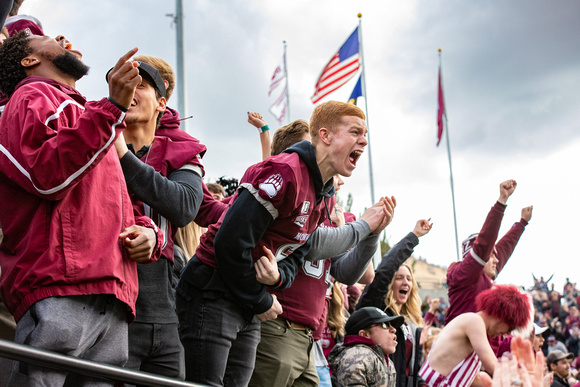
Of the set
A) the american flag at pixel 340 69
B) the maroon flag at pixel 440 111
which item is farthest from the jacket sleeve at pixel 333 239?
the maroon flag at pixel 440 111

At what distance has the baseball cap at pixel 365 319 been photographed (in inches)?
194

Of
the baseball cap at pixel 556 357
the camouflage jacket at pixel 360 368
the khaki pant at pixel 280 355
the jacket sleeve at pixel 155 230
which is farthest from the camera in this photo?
the baseball cap at pixel 556 357

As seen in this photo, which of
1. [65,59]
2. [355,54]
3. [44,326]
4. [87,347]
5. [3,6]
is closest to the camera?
[44,326]

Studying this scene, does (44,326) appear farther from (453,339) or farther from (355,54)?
(355,54)

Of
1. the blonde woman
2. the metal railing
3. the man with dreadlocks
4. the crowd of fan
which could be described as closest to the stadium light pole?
the blonde woman

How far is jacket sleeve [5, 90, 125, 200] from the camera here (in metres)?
1.99

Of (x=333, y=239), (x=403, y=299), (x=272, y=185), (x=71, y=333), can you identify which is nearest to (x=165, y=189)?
(x=272, y=185)

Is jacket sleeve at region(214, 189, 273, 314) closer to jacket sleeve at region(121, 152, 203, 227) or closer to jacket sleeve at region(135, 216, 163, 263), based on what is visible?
jacket sleeve at region(121, 152, 203, 227)

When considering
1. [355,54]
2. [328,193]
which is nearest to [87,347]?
[328,193]

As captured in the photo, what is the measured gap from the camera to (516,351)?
91.5 inches

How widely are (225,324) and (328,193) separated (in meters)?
0.84

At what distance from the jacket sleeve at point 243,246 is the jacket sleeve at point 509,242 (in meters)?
4.30

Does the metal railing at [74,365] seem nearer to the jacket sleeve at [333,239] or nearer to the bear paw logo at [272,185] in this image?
the bear paw logo at [272,185]

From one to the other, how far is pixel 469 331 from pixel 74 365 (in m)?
3.42
